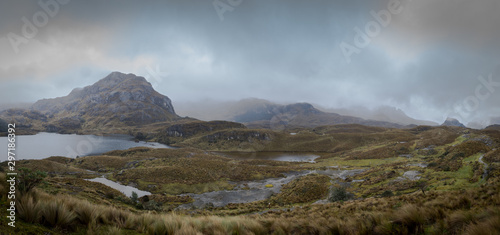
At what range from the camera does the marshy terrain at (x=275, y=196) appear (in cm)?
465

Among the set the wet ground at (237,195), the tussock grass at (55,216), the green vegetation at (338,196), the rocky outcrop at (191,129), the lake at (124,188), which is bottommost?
the wet ground at (237,195)

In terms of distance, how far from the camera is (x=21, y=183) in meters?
6.05

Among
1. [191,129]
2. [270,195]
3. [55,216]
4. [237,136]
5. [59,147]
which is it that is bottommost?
[270,195]

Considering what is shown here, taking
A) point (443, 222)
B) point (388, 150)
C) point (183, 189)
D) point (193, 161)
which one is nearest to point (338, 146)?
point (388, 150)

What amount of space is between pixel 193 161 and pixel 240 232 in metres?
48.0

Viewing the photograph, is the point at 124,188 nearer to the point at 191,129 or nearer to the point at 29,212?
the point at 29,212

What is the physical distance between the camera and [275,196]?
1154 inches

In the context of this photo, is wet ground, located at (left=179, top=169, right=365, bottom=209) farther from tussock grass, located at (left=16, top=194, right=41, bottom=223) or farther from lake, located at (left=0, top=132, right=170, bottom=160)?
lake, located at (left=0, top=132, right=170, bottom=160)

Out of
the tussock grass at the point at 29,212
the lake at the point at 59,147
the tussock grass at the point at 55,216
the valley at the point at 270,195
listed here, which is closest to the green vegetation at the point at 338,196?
the valley at the point at 270,195

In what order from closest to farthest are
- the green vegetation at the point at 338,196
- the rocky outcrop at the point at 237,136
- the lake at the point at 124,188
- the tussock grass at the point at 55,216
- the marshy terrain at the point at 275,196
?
the tussock grass at the point at 55,216 → the marshy terrain at the point at 275,196 → the green vegetation at the point at 338,196 → the lake at the point at 124,188 → the rocky outcrop at the point at 237,136

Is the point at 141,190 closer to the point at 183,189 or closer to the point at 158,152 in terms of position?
the point at 183,189

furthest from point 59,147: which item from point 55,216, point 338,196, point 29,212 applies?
point 55,216

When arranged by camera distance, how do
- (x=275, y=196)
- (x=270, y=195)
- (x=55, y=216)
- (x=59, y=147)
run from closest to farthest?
(x=55, y=216) < (x=275, y=196) < (x=270, y=195) < (x=59, y=147)

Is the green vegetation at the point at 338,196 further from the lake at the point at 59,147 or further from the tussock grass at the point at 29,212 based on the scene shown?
the lake at the point at 59,147
